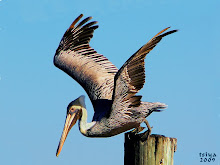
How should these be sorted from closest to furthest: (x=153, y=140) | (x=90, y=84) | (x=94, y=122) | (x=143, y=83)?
(x=153, y=140) → (x=143, y=83) → (x=94, y=122) → (x=90, y=84)

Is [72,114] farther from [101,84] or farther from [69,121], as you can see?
A: [101,84]

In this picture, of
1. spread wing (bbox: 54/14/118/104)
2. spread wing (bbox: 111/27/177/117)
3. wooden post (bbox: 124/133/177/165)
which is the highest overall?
spread wing (bbox: 54/14/118/104)

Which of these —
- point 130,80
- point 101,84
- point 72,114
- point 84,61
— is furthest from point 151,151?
point 84,61

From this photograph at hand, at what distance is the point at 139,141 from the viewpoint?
287 inches

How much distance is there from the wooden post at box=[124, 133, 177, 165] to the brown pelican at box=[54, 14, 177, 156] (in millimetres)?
879

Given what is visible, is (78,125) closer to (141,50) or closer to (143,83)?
(143,83)

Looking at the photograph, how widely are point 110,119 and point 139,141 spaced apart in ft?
3.50

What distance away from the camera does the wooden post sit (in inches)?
284

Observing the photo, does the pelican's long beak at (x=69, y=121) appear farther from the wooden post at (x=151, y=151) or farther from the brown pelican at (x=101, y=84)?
the wooden post at (x=151, y=151)

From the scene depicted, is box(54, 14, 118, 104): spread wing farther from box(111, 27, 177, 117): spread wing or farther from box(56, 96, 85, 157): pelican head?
box(111, 27, 177, 117): spread wing

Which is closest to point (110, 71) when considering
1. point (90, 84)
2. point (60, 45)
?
point (90, 84)

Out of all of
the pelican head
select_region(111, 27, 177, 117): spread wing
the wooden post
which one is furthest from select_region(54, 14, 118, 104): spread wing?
the wooden post

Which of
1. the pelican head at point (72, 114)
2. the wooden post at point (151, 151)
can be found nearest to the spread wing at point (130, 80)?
the pelican head at point (72, 114)

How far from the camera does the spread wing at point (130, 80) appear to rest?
738 cm
